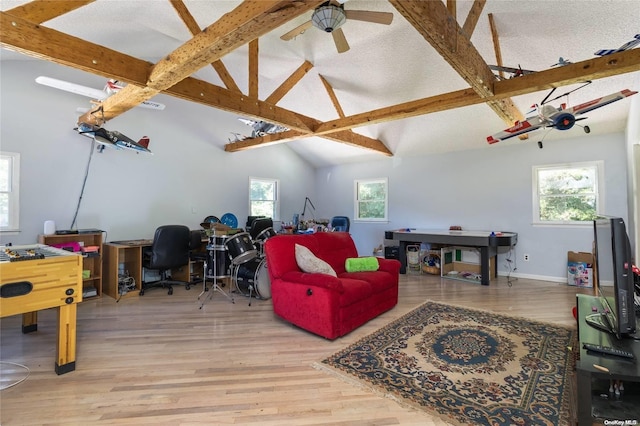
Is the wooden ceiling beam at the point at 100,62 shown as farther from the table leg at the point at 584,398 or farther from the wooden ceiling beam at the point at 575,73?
the table leg at the point at 584,398

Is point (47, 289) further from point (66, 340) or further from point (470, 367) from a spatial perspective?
point (470, 367)

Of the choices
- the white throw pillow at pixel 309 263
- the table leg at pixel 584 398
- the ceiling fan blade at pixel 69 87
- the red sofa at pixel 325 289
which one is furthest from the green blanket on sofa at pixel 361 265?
the ceiling fan blade at pixel 69 87

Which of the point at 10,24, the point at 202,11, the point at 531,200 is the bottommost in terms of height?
the point at 531,200

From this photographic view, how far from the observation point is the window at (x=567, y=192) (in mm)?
4770

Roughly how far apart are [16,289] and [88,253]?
89.7 inches

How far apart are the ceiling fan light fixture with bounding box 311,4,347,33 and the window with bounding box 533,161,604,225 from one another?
15.1 ft

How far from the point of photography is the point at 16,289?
1985 mm

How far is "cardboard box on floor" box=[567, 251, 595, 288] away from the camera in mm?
4598

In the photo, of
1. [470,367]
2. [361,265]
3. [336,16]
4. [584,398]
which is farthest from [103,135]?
[584,398]

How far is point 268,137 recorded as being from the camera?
5.59 m

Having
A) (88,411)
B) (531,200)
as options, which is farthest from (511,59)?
(88,411)

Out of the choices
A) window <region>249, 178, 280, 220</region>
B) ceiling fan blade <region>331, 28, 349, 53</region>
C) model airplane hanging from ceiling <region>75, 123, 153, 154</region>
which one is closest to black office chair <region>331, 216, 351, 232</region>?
window <region>249, 178, 280, 220</region>

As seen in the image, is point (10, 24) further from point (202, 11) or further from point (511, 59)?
point (511, 59)

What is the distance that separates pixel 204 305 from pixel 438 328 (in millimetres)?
2848
